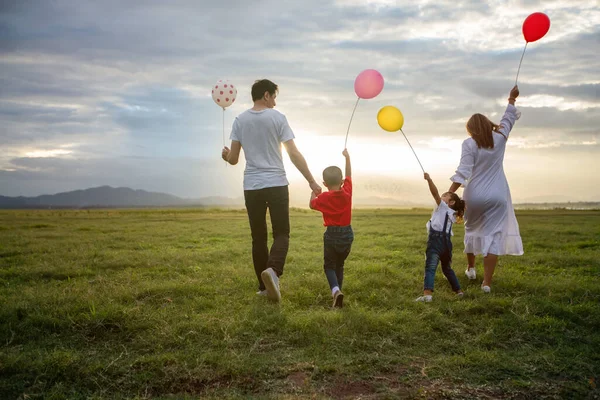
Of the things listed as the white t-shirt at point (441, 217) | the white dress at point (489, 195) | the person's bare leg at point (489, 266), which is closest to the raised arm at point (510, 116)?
the white dress at point (489, 195)

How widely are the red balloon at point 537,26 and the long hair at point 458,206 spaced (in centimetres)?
336

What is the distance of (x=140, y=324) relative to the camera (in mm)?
5801

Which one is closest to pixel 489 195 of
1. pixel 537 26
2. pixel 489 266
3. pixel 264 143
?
pixel 489 266

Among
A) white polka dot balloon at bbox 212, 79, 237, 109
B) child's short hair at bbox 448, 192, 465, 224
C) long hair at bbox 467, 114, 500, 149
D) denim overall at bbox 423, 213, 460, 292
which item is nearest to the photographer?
denim overall at bbox 423, 213, 460, 292

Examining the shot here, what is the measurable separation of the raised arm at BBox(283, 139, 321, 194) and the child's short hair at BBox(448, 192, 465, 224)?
2.12m

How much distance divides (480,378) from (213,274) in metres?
5.58

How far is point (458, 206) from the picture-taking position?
23.8 ft

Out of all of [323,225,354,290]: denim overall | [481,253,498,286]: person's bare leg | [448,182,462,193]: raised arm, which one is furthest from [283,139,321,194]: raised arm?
[481,253,498,286]: person's bare leg

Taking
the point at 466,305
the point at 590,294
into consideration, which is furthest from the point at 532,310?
the point at 590,294

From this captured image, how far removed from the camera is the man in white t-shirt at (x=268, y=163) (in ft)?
21.7

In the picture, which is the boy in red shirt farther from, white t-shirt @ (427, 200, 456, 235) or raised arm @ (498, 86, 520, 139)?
raised arm @ (498, 86, 520, 139)

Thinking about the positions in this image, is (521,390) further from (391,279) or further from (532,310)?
(391,279)

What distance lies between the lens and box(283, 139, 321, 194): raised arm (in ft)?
22.0

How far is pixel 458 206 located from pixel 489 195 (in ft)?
1.65
